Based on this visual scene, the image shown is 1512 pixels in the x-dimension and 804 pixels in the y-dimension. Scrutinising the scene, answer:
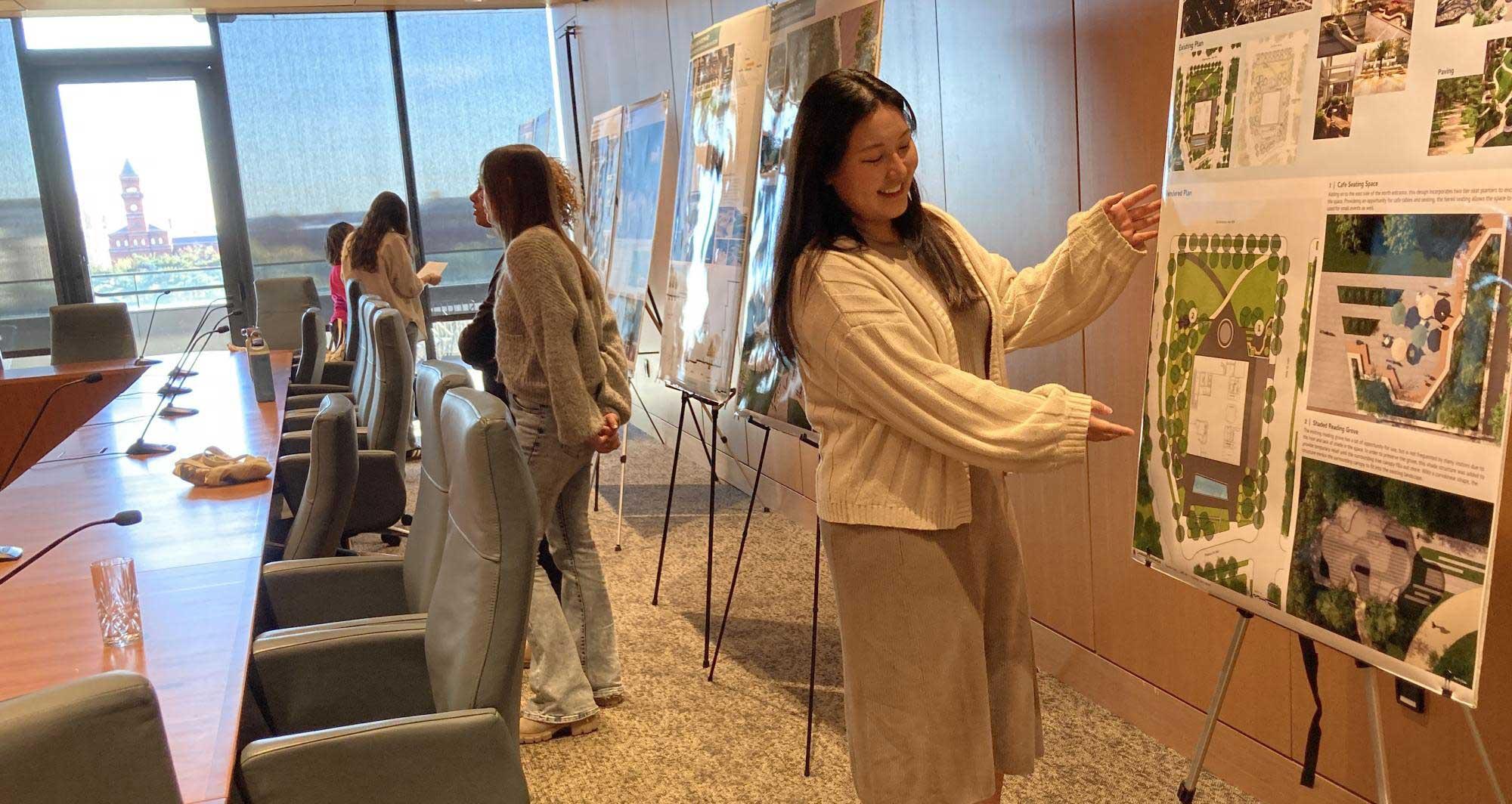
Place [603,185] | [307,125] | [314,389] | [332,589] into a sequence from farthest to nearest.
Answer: [307,125] → [603,185] → [314,389] → [332,589]

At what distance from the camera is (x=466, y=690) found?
1.60 m

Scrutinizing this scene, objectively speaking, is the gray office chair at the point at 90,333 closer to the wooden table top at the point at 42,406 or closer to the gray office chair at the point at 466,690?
the wooden table top at the point at 42,406

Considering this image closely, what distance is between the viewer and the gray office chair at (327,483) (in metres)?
2.32

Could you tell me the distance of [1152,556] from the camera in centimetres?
192

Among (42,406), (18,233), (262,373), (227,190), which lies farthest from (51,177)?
(262,373)

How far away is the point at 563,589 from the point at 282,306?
16.1 ft

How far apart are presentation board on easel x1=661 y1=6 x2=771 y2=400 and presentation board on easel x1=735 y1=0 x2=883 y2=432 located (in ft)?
0.20

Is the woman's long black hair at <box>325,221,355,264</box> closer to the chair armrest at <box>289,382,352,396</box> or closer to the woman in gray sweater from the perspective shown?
the chair armrest at <box>289,382,352,396</box>

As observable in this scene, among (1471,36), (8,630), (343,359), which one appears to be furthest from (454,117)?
(1471,36)

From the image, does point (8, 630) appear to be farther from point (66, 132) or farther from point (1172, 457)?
point (66, 132)

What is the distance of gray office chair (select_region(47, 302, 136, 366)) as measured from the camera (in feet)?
20.1

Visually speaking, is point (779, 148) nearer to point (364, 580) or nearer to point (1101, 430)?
point (364, 580)

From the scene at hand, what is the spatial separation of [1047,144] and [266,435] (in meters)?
2.49

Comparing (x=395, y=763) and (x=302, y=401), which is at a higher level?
(x=395, y=763)
